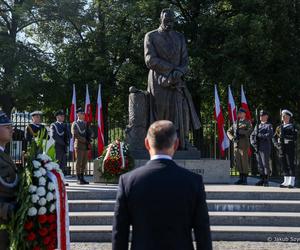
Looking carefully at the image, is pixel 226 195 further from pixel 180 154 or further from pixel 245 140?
pixel 245 140

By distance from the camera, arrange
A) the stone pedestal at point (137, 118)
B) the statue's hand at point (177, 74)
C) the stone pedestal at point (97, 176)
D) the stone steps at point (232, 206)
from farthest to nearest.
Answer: the stone pedestal at point (137, 118) → the statue's hand at point (177, 74) → the stone pedestal at point (97, 176) → the stone steps at point (232, 206)

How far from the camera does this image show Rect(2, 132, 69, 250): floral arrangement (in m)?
4.79

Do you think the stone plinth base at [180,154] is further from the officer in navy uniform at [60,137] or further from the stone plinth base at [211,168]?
the officer in navy uniform at [60,137]

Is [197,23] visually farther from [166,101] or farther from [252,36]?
[166,101]

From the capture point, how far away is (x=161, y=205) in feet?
11.5

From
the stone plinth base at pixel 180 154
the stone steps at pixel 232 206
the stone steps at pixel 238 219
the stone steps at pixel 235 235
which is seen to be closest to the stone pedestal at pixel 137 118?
the stone plinth base at pixel 180 154

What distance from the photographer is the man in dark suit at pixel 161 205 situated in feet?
11.5

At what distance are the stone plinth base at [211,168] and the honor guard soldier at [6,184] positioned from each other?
315 inches

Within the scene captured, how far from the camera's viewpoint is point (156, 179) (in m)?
3.54

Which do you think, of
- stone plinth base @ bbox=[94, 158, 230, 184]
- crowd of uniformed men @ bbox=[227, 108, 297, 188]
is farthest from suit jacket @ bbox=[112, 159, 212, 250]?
stone plinth base @ bbox=[94, 158, 230, 184]

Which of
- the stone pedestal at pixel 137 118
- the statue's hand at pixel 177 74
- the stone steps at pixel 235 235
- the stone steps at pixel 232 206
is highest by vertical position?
the statue's hand at pixel 177 74

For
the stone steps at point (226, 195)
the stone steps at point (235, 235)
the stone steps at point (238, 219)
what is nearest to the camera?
the stone steps at point (235, 235)

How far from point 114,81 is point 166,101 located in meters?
13.9

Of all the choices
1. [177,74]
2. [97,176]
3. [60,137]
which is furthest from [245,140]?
[60,137]
